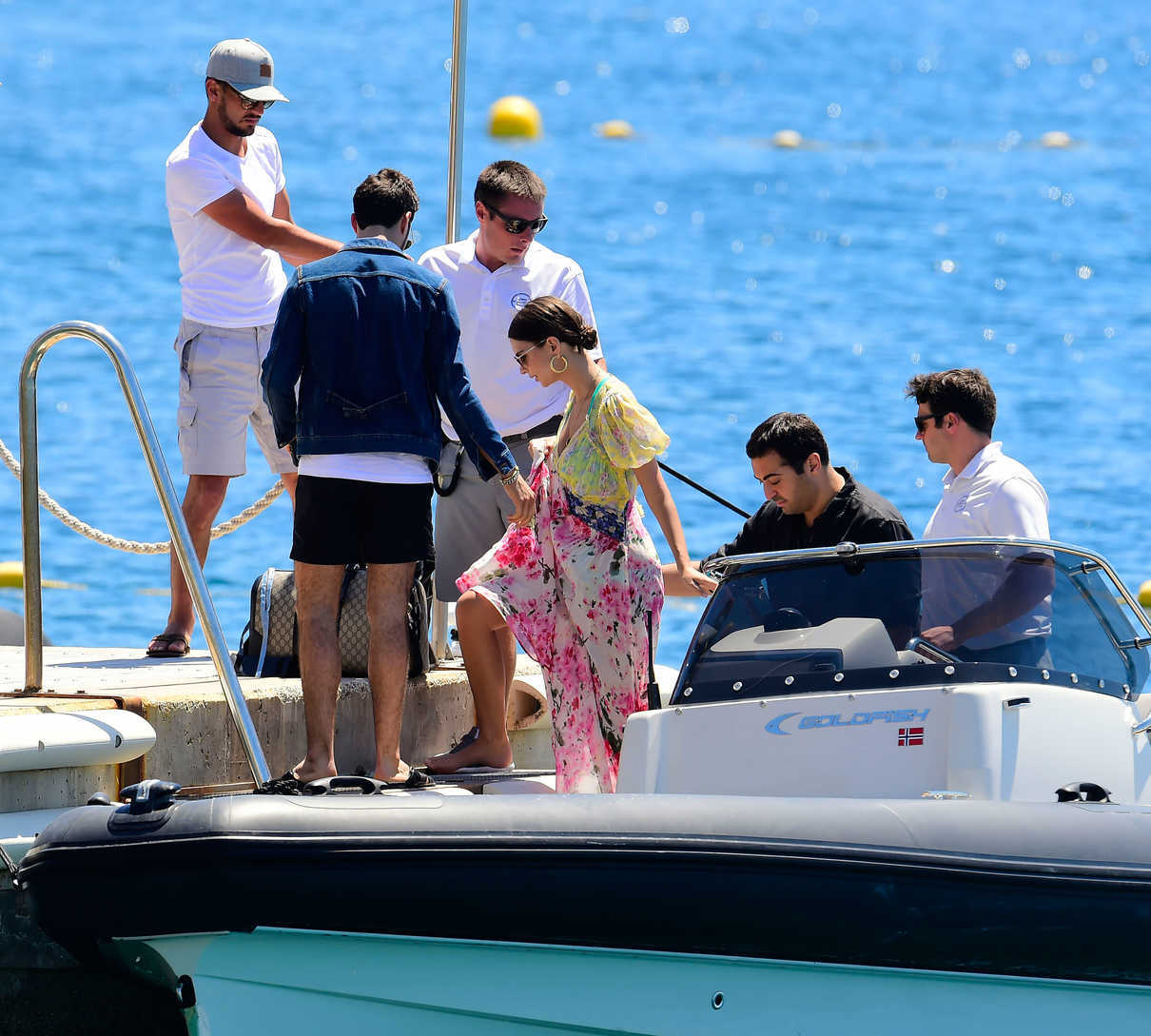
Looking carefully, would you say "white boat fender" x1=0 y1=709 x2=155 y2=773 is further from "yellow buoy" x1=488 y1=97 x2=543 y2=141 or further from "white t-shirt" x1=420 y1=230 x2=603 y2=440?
"yellow buoy" x1=488 y1=97 x2=543 y2=141

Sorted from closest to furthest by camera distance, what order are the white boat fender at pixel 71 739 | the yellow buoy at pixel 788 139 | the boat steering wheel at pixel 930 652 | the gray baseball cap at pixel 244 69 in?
1. the boat steering wheel at pixel 930 652
2. the white boat fender at pixel 71 739
3. the gray baseball cap at pixel 244 69
4. the yellow buoy at pixel 788 139

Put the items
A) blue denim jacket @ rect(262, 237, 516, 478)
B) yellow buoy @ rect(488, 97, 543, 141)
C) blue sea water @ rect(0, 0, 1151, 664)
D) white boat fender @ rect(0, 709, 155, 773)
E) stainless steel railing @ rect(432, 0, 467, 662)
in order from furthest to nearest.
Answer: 1. yellow buoy @ rect(488, 97, 543, 141)
2. blue sea water @ rect(0, 0, 1151, 664)
3. stainless steel railing @ rect(432, 0, 467, 662)
4. blue denim jacket @ rect(262, 237, 516, 478)
5. white boat fender @ rect(0, 709, 155, 773)

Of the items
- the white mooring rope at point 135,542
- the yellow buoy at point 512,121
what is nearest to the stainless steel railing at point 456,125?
the white mooring rope at point 135,542

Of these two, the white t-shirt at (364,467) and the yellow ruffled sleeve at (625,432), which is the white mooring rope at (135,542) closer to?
the white t-shirt at (364,467)

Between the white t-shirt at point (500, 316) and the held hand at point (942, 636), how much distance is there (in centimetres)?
176

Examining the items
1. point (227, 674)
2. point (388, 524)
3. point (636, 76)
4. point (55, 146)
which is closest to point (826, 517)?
point (388, 524)

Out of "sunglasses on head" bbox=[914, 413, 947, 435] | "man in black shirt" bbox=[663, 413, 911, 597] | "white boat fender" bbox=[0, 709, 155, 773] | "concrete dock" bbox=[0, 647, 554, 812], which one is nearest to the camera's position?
"white boat fender" bbox=[0, 709, 155, 773]

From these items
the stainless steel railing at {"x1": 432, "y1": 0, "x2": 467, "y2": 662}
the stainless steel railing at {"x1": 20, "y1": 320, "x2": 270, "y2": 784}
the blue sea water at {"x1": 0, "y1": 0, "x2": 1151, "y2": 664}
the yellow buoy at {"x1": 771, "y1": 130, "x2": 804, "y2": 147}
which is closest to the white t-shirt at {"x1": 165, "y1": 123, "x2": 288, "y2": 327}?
the stainless steel railing at {"x1": 432, "y1": 0, "x2": 467, "y2": 662}

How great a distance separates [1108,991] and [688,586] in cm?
162

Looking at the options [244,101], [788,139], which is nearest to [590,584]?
[244,101]

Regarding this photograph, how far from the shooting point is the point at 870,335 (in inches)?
1046

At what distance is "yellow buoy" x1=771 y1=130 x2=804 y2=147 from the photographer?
129 feet

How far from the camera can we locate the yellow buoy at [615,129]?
126 feet

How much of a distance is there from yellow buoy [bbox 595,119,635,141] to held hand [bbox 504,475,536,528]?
33820 mm
